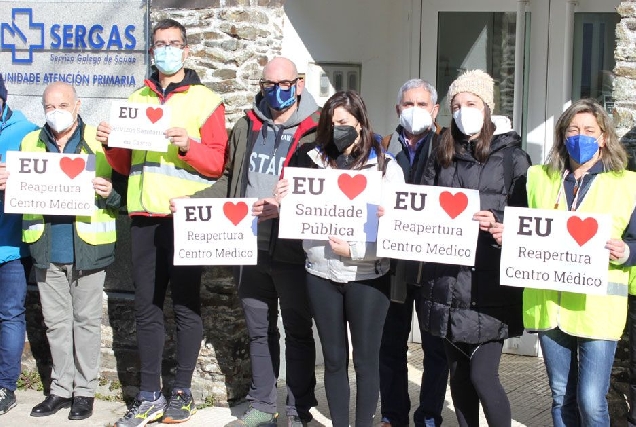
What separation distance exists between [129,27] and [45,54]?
2.53 feet

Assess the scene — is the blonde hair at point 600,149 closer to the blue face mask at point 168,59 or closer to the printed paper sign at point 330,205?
the printed paper sign at point 330,205

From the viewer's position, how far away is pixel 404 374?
6039mm

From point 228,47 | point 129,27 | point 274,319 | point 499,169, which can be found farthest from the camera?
point 129,27

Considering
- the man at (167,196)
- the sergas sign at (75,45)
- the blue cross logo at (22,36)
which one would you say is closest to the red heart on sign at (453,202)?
the man at (167,196)

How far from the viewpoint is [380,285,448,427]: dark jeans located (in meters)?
5.94

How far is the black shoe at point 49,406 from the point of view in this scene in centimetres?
672

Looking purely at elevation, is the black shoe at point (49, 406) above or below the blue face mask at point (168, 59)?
below

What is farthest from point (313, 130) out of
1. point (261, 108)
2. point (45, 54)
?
point (45, 54)

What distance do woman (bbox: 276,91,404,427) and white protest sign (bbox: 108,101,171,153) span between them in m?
0.92

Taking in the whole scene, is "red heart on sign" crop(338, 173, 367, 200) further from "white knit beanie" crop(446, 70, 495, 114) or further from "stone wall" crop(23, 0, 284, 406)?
"stone wall" crop(23, 0, 284, 406)

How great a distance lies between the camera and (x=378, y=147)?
5.50 m

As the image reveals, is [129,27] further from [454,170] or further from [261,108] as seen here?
[454,170]

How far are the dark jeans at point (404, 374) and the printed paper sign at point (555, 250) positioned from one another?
105 cm

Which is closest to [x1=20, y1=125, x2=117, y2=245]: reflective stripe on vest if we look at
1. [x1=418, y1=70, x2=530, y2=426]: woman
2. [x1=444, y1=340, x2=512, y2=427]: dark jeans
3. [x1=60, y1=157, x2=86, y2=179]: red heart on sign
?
[x1=60, y1=157, x2=86, y2=179]: red heart on sign
